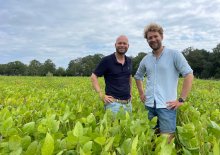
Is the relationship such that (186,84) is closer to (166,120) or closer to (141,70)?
(166,120)

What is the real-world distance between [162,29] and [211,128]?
85.3 inches

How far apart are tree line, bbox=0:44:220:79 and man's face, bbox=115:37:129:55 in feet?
118

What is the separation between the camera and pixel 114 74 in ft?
15.9

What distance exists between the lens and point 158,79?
423 centimetres

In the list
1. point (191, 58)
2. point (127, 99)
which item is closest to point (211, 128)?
point (127, 99)

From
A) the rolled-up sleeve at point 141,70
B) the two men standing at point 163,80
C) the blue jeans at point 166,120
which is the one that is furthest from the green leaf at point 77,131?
the rolled-up sleeve at point 141,70

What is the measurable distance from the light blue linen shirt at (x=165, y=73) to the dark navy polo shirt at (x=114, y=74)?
24.0 inches

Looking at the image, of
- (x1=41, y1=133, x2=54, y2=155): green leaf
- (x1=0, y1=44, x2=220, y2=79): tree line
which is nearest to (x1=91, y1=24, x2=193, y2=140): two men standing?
(x1=41, y1=133, x2=54, y2=155): green leaf

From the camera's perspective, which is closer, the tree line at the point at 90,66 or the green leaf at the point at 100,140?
the green leaf at the point at 100,140

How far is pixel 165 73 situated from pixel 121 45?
0.82 metres

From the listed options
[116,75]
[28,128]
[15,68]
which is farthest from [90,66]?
[28,128]

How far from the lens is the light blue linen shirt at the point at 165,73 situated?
408 centimetres

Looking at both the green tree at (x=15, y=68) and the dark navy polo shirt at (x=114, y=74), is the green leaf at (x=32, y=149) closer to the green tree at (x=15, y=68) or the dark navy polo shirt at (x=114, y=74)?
the dark navy polo shirt at (x=114, y=74)

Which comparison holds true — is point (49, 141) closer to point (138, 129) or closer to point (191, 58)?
point (138, 129)
